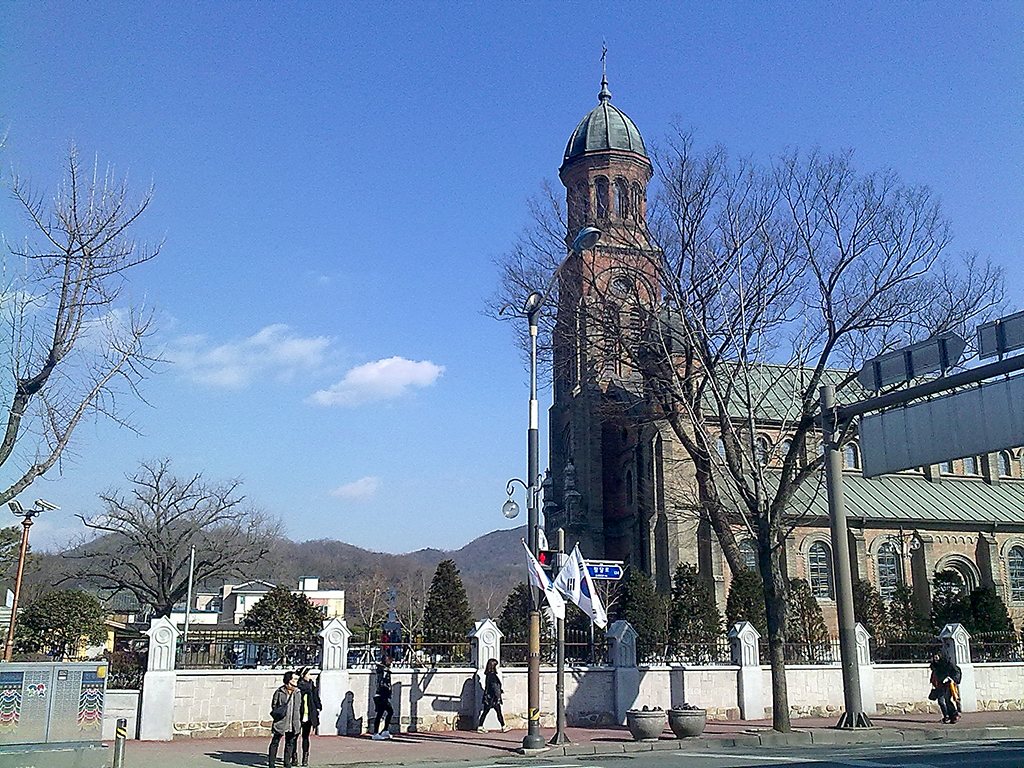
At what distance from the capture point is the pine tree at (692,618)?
23750 millimetres

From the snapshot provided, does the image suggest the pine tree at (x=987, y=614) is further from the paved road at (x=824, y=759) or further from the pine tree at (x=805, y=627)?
the paved road at (x=824, y=759)

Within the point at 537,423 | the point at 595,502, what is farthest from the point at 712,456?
the point at 595,502

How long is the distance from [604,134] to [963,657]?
31979mm

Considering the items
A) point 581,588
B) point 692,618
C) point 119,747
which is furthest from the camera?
point 692,618

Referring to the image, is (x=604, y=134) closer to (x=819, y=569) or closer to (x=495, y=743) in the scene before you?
(x=819, y=569)

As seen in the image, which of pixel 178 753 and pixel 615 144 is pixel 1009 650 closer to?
pixel 178 753

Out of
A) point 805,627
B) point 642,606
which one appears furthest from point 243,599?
point 805,627

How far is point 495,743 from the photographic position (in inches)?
726

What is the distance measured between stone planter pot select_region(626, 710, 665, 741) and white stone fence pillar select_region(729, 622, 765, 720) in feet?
17.8

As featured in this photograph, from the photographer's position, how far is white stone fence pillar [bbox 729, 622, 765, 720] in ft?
76.4

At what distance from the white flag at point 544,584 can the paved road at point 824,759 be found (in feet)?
8.96

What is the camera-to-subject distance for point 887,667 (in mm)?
24906

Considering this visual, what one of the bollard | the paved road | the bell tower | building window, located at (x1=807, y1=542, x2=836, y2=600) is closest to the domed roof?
the bell tower

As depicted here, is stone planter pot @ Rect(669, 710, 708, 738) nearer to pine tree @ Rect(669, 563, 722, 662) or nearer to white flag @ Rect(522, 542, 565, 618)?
white flag @ Rect(522, 542, 565, 618)
